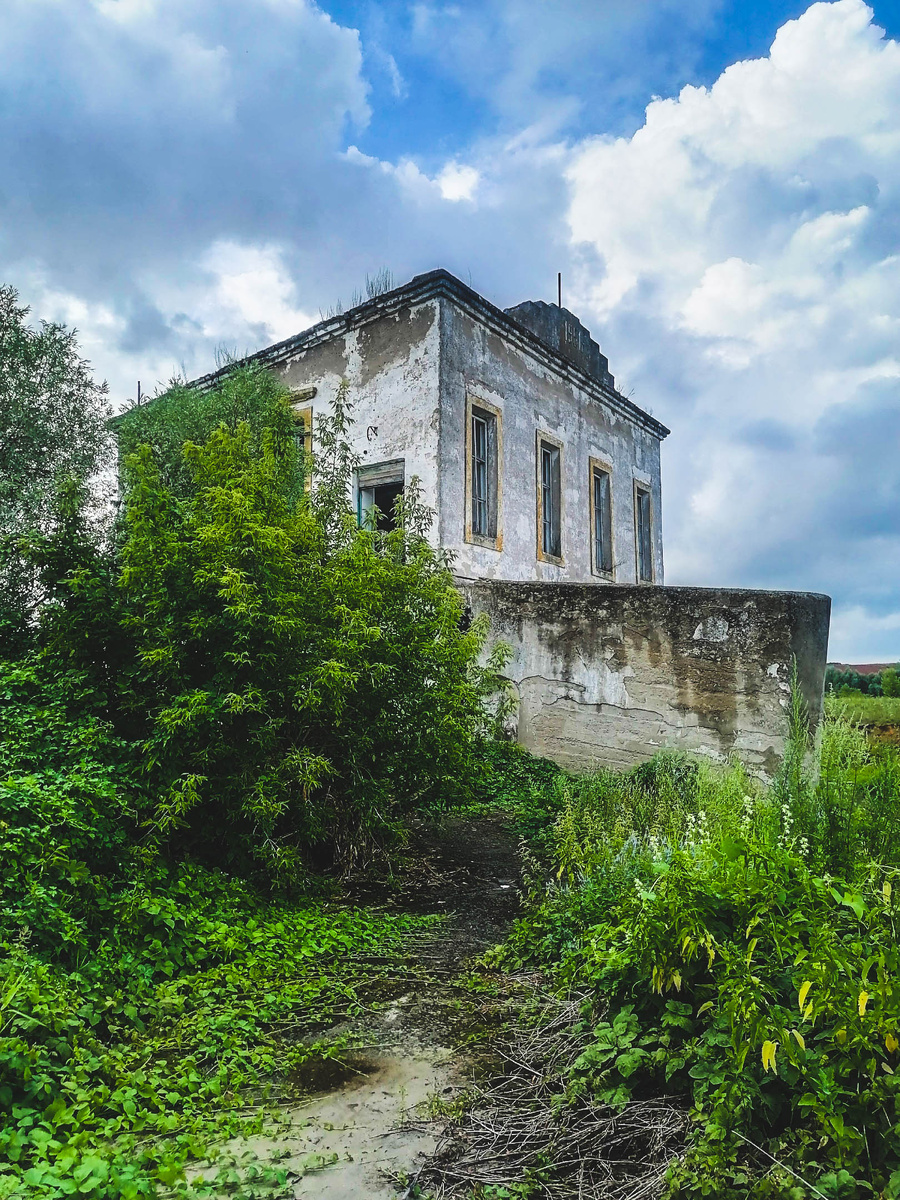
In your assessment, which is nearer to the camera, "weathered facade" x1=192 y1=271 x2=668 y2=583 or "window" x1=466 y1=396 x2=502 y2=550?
"weathered facade" x1=192 y1=271 x2=668 y2=583

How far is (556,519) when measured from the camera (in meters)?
15.0

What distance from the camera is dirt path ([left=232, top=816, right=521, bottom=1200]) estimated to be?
2.64m

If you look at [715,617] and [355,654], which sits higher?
[715,617]

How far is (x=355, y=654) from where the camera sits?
5.66 m

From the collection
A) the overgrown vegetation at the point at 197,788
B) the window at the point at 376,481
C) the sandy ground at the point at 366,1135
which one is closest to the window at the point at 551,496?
the window at the point at 376,481

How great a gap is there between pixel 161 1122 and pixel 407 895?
3188mm

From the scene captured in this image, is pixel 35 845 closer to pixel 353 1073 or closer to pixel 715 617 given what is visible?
pixel 353 1073

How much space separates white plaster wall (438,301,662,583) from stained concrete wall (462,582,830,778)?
83.7 inches

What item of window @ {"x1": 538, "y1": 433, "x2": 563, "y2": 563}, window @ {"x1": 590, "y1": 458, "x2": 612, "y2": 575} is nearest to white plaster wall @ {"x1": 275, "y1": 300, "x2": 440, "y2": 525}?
window @ {"x1": 538, "y1": 433, "x2": 563, "y2": 563}

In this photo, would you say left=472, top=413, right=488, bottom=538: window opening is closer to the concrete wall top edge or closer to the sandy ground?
the concrete wall top edge

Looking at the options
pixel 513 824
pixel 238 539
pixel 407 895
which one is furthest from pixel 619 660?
pixel 238 539

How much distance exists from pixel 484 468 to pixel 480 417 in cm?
88

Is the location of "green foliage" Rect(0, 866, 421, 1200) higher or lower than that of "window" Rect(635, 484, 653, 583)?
lower

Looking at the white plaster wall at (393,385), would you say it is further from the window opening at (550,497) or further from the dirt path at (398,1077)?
the dirt path at (398,1077)
